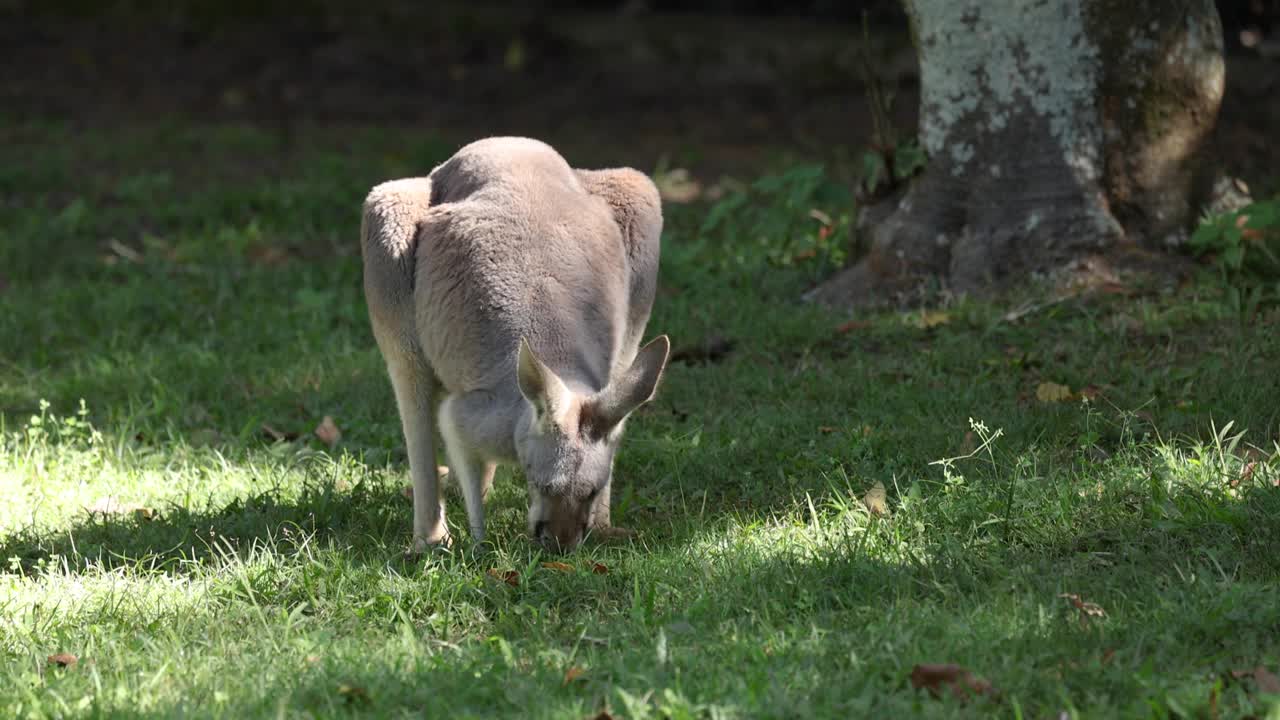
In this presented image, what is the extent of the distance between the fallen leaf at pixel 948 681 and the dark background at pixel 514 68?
5.92m

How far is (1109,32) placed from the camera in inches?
223

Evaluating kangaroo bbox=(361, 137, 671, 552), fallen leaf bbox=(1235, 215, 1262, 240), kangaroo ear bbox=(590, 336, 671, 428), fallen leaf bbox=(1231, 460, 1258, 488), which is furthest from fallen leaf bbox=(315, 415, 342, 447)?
fallen leaf bbox=(1235, 215, 1262, 240)

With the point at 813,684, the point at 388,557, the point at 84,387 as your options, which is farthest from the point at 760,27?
the point at 813,684

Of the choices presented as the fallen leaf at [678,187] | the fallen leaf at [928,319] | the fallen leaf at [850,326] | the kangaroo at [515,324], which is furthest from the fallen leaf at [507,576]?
the fallen leaf at [678,187]

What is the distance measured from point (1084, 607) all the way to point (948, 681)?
1.68ft

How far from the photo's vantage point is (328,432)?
524 centimetres

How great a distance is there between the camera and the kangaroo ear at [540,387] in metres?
3.66

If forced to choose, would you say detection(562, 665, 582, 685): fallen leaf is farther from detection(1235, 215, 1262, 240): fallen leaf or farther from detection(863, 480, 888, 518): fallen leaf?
detection(1235, 215, 1262, 240): fallen leaf

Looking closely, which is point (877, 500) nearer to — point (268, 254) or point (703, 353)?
point (703, 353)

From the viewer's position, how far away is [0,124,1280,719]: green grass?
10.5 ft

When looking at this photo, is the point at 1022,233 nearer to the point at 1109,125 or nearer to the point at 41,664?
the point at 1109,125

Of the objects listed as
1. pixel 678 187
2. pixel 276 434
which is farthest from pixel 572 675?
pixel 678 187

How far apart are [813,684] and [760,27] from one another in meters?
8.52

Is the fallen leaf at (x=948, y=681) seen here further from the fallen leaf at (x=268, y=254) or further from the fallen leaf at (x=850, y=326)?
the fallen leaf at (x=268, y=254)
